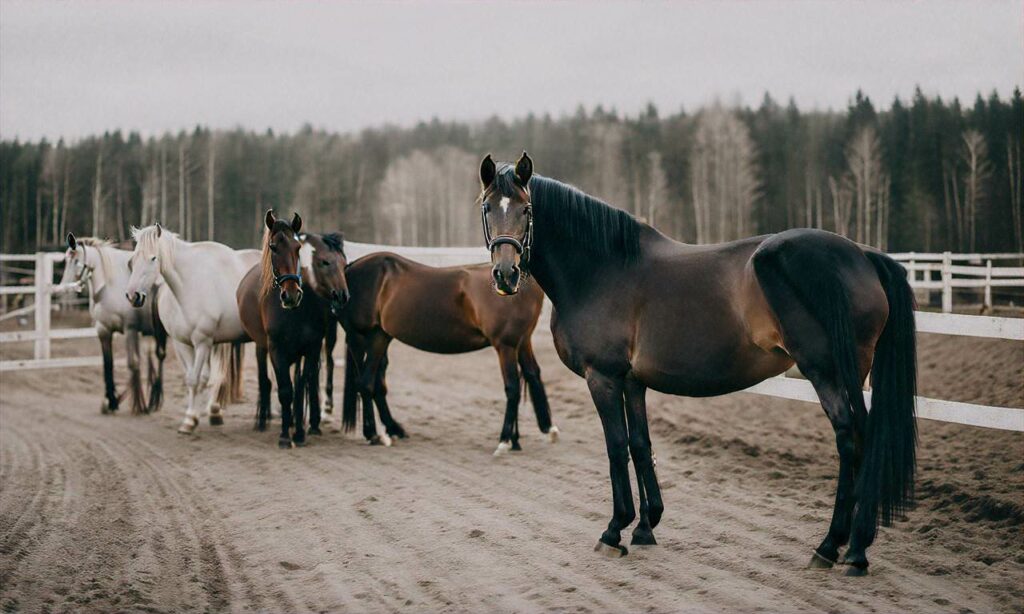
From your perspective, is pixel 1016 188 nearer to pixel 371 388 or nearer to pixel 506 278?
pixel 371 388

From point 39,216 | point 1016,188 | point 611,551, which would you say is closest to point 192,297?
point 611,551

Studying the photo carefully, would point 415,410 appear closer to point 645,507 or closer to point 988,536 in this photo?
point 645,507

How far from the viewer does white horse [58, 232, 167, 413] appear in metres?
9.81

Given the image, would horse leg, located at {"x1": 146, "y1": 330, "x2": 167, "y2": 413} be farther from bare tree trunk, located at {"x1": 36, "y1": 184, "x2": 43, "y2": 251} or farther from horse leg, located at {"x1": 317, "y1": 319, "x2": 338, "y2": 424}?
bare tree trunk, located at {"x1": 36, "y1": 184, "x2": 43, "y2": 251}

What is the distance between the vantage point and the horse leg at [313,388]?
315 inches

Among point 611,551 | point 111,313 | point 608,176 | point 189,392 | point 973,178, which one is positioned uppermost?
point 608,176

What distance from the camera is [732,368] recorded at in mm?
3930

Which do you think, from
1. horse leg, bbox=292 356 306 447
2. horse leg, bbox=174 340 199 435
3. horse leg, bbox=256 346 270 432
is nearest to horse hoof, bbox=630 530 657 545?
horse leg, bbox=292 356 306 447

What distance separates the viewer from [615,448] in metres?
4.16

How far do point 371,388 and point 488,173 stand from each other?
4.26 m

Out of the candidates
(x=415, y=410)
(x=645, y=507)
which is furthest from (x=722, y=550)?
(x=415, y=410)

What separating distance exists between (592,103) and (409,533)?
4544cm

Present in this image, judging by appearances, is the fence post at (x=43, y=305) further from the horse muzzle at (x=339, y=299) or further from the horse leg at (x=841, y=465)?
Answer: the horse leg at (x=841, y=465)

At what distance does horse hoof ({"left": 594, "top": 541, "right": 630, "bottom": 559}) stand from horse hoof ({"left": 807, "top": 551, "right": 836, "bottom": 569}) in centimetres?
97
